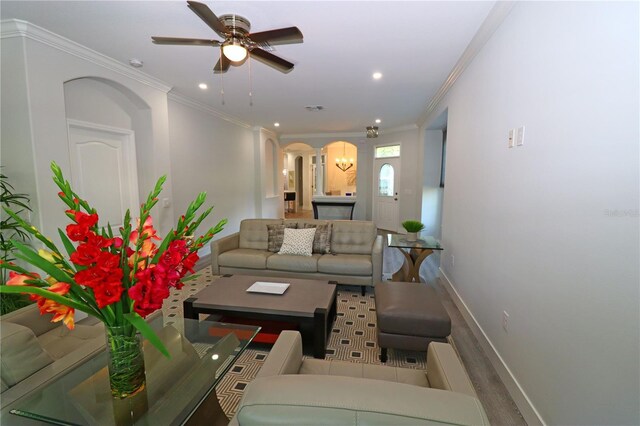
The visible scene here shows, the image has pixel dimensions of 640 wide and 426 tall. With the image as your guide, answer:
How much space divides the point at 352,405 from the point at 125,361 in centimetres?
91

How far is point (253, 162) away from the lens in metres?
7.41

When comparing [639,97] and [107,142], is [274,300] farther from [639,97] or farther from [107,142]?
[107,142]

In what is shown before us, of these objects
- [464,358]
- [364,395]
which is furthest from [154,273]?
[464,358]

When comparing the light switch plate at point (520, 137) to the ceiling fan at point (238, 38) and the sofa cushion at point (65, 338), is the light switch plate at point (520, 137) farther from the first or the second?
the sofa cushion at point (65, 338)

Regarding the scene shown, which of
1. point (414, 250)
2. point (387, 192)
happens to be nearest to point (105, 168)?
point (414, 250)

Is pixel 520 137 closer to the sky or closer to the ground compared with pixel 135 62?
closer to the ground

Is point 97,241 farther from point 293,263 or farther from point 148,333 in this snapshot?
point 293,263

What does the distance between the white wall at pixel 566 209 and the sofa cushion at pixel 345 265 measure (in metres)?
1.29

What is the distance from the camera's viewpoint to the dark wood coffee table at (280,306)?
89.7 inches

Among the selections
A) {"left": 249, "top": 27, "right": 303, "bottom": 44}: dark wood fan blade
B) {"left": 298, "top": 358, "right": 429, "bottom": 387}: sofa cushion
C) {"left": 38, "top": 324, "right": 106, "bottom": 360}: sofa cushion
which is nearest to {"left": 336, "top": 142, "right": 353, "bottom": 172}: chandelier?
{"left": 249, "top": 27, "right": 303, "bottom": 44}: dark wood fan blade

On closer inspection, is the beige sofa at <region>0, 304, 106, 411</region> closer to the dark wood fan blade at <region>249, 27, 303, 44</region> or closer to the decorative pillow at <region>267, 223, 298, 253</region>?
the dark wood fan blade at <region>249, 27, 303, 44</region>

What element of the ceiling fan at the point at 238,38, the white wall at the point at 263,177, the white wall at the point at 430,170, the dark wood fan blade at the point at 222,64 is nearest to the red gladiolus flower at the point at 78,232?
the ceiling fan at the point at 238,38

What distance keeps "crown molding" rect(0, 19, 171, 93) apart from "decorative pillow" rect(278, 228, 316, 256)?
109 inches

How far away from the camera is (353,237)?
3.88 metres
